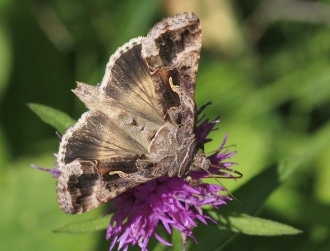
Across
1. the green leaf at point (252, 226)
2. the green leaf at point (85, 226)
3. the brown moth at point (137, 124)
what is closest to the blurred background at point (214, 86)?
the green leaf at point (85, 226)

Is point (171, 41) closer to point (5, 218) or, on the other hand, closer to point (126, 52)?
point (126, 52)

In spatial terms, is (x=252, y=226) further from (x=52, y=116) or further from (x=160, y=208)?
(x=52, y=116)

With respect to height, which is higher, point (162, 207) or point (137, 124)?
point (137, 124)

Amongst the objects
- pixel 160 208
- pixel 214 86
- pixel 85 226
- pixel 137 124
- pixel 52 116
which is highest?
pixel 214 86

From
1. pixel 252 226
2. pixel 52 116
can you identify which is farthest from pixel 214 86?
pixel 252 226

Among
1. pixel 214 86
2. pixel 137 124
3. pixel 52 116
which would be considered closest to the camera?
pixel 137 124
